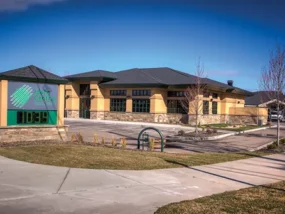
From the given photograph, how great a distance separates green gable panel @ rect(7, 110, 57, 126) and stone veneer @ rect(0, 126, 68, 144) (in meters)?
0.28

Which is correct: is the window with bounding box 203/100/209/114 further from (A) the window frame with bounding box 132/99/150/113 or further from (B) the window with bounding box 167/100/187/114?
(A) the window frame with bounding box 132/99/150/113

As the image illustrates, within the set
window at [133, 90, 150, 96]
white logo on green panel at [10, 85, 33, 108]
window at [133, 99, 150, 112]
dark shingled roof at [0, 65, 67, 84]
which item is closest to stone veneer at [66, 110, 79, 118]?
window at [133, 99, 150, 112]

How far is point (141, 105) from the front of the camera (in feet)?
124

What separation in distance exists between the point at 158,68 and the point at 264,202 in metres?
38.2

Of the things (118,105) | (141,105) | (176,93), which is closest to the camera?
(176,93)

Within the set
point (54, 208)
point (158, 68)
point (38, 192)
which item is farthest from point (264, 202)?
point (158, 68)

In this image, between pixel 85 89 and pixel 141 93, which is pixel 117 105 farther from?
pixel 85 89

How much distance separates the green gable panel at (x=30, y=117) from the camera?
571 inches

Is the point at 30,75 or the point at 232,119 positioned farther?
the point at 232,119

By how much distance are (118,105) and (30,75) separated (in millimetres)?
25111

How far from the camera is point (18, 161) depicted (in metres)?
9.88

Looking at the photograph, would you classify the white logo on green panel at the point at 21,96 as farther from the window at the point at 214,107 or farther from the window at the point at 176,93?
the window at the point at 214,107

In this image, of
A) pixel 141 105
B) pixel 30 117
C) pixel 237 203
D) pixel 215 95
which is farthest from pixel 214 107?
pixel 237 203

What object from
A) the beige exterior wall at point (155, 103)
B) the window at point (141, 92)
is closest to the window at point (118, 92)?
the beige exterior wall at point (155, 103)
